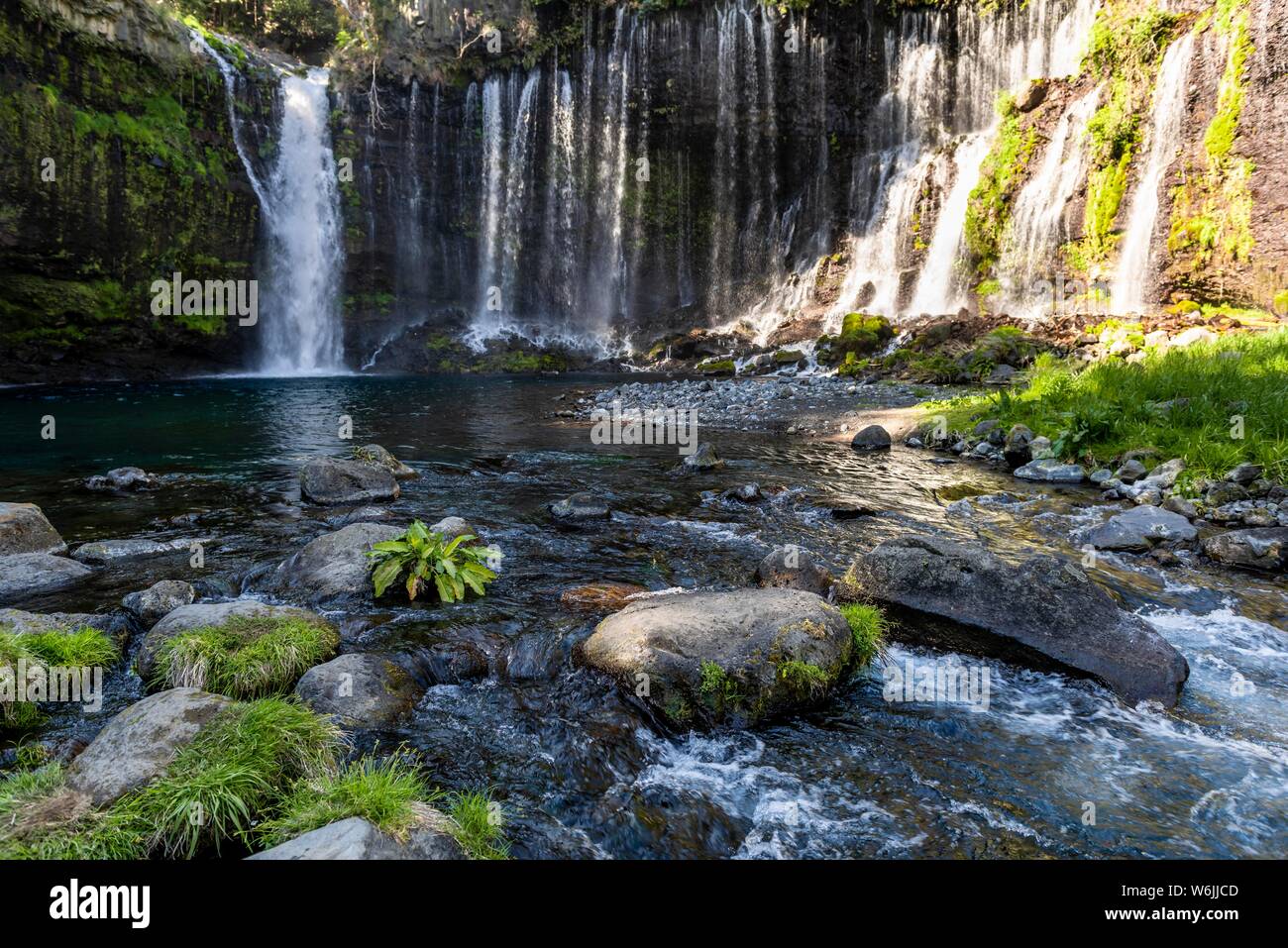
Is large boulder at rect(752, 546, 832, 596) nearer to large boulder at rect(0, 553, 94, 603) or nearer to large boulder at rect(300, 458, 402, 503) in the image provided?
large boulder at rect(300, 458, 402, 503)

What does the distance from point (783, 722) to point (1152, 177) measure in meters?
30.1

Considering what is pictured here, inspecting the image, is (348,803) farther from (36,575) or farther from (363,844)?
(36,575)

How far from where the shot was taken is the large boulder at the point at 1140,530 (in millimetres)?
8305

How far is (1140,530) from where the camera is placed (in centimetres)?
848

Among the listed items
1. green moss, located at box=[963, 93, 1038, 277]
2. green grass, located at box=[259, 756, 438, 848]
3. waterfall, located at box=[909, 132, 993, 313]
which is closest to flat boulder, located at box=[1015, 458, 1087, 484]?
green grass, located at box=[259, 756, 438, 848]

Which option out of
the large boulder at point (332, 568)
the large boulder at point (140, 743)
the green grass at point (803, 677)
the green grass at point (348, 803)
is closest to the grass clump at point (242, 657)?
the large boulder at point (140, 743)

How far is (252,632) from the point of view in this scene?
5.40 m

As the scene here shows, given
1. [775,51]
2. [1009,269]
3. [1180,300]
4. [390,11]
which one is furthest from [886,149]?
[390,11]

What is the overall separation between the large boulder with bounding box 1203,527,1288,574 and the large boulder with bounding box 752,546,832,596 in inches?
178

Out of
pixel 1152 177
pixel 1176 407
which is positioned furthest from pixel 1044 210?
pixel 1176 407

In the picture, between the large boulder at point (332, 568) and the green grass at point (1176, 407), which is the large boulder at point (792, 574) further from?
the green grass at point (1176, 407)
